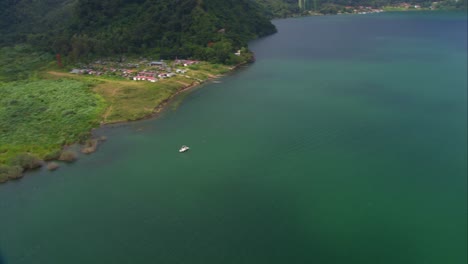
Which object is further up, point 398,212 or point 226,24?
point 226,24

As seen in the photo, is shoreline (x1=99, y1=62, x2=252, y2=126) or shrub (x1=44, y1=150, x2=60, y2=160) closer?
→ shrub (x1=44, y1=150, x2=60, y2=160)

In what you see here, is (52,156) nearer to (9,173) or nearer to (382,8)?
(9,173)

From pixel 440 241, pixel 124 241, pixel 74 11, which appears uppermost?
pixel 74 11

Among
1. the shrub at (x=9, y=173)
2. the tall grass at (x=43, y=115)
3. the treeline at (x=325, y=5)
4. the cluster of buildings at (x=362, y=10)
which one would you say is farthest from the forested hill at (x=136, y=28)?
the cluster of buildings at (x=362, y=10)

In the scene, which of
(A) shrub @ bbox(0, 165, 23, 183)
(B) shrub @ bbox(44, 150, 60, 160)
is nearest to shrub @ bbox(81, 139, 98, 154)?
(B) shrub @ bbox(44, 150, 60, 160)

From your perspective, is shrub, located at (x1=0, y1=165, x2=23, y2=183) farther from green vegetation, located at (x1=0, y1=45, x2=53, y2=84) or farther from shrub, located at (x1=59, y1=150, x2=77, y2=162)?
green vegetation, located at (x1=0, y1=45, x2=53, y2=84)

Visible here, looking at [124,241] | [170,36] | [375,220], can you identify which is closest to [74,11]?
[170,36]

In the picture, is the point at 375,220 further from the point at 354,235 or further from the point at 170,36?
the point at 170,36

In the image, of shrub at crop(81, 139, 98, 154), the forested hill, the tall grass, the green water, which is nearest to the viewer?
the green water

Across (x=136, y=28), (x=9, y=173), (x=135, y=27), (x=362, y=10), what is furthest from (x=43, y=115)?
(x=362, y=10)
